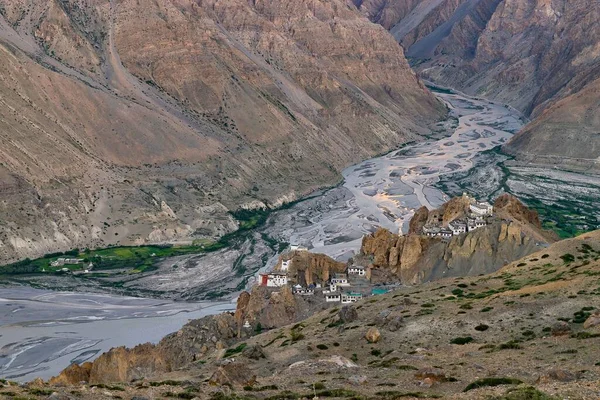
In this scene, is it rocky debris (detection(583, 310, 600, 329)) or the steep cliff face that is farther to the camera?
the steep cliff face

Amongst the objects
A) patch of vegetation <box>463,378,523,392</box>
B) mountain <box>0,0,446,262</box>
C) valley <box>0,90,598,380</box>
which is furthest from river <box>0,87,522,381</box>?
patch of vegetation <box>463,378,523,392</box>

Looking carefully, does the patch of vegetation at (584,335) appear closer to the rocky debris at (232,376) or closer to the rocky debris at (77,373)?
the rocky debris at (232,376)

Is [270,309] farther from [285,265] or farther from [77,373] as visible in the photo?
[77,373]

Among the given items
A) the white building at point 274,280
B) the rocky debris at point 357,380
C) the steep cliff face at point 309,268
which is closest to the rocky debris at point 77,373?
the white building at point 274,280

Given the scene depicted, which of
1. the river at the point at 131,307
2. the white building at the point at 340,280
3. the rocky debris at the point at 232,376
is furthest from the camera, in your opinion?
the river at the point at 131,307

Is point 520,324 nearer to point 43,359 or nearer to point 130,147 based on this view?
point 43,359

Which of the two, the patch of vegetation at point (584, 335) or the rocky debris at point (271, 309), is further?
the rocky debris at point (271, 309)

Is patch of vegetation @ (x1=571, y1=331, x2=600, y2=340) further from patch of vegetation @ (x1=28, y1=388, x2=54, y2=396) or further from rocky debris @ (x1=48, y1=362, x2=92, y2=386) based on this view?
rocky debris @ (x1=48, y1=362, x2=92, y2=386)
